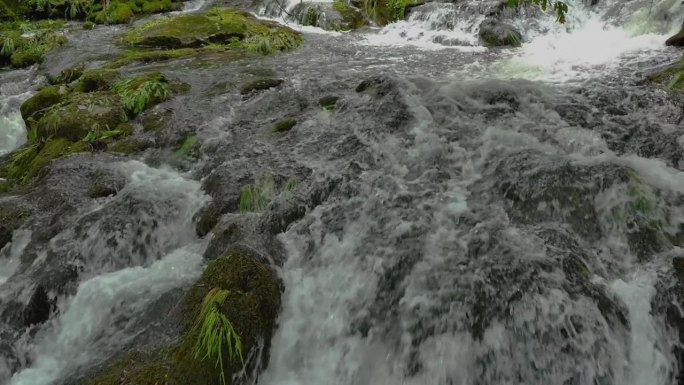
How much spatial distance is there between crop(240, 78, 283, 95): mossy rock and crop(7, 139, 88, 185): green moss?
349 centimetres

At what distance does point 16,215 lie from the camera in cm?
606

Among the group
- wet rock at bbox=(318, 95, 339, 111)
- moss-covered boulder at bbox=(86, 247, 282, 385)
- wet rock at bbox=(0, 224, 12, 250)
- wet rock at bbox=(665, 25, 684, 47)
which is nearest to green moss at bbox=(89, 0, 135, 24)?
wet rock at bbox=(318, 95, 339, 111)

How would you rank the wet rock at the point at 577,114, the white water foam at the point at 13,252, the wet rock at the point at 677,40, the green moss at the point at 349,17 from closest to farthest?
the white water foam at the point at 13,252 < the wet rock at the point at 577,114 < the wet rock at the point at 677,40 < the green moss at the point at 349,17

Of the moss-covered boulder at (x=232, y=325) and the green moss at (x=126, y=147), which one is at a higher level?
the green moss at (x=126, y=147)

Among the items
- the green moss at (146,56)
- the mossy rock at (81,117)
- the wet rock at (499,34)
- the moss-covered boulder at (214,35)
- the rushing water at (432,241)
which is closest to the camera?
the rushing water at (432,241)

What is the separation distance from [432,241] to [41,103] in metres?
9.28

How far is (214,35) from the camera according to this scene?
48.9 ft

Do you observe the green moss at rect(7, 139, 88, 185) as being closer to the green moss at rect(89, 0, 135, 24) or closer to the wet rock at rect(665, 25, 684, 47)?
the wet rock at rect(665, 25, 684, 47)

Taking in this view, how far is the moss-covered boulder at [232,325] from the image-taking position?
3502mm

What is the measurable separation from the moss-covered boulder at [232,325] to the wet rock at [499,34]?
10.5m

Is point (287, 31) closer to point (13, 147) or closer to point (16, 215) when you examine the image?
point (13, 147)

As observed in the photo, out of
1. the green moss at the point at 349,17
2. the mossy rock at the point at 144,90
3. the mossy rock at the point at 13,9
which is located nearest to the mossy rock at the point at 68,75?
the mossy rock at the point at 144,90

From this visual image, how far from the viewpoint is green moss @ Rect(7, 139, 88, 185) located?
728cm

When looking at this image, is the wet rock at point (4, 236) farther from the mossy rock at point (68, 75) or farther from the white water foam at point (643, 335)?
Result: the mossy rock at point (68, 75)
